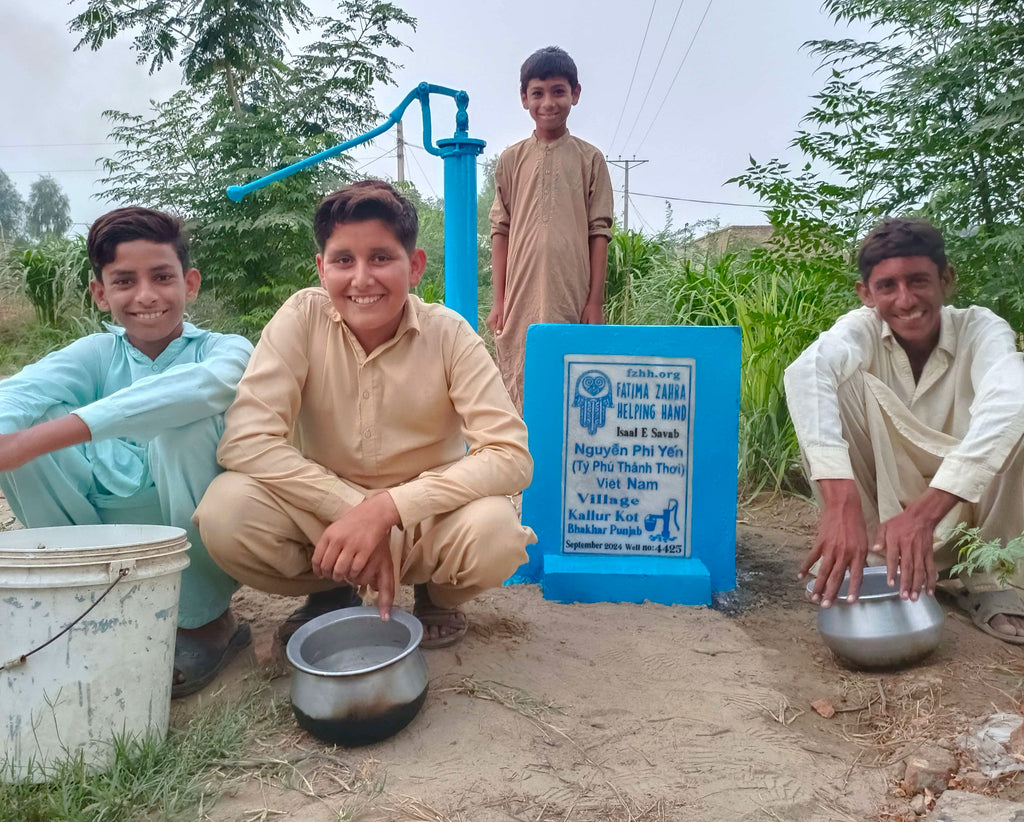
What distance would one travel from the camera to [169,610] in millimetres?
1646

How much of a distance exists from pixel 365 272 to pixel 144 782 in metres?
1.22

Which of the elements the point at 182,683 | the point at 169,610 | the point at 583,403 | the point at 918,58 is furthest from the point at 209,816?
the point at 918,58

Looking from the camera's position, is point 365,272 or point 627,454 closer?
point 365,272

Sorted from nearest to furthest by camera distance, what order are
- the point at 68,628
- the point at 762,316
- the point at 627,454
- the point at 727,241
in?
1. the point at 68,628
2. the point at 627,454
3. the point at 762,316
4. the point at 727,241

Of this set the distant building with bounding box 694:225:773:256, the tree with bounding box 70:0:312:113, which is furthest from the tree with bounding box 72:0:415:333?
the distant building with bounding box 694:225:773:256

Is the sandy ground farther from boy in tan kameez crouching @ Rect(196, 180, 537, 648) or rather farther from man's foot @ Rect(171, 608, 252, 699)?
boy in tan kameez crouching @ Rect(196, 180, 537, 648)

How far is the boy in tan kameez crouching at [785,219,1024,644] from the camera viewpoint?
6.90 ft

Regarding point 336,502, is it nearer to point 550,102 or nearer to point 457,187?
point 457,187

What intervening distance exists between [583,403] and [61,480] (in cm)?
155

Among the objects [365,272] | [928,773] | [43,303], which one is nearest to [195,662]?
[365,272]

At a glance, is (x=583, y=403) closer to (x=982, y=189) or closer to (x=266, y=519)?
(x=266, y=519)

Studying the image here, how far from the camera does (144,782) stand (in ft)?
4.97

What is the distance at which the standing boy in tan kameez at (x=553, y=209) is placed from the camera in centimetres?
348

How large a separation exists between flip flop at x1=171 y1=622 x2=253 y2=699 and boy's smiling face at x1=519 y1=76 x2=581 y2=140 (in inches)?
100
